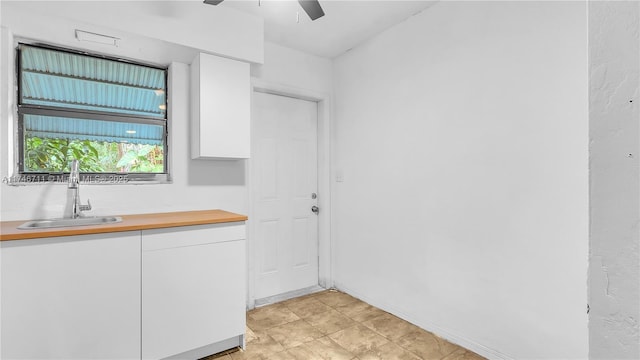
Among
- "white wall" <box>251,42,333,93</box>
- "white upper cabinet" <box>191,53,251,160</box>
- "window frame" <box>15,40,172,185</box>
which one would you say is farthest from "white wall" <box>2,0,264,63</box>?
"white wall" <box>251,42,333,93</box>

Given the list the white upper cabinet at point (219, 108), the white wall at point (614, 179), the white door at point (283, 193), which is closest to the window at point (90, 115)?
the white upper cabinet at point (219, 108)

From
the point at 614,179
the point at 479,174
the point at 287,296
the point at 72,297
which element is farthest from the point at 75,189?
the point at 479,174

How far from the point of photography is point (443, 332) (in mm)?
2309

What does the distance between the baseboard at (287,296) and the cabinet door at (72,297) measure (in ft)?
4.29

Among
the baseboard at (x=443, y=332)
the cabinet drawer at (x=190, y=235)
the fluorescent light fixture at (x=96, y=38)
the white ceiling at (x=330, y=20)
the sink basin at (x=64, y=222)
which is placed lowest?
the baseboard at (x=443, y=332)

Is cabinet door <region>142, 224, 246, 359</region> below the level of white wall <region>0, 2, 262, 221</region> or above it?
below

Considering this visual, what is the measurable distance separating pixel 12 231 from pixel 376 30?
285cm

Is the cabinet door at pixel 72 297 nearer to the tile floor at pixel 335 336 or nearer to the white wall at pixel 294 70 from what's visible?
the tile floor at pixel 335 336

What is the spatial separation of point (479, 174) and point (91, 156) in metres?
2.71

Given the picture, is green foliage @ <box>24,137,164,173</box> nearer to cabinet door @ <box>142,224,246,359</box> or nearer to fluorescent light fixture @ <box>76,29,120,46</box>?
fluorescent light fixture @ <box>76,29,120,46</box>

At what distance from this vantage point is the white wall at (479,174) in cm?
170

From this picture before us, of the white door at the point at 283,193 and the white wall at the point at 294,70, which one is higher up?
the white wall at the point at 294,70

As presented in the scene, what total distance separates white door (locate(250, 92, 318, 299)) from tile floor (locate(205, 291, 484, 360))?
378mm

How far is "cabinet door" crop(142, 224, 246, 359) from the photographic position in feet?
6.01
